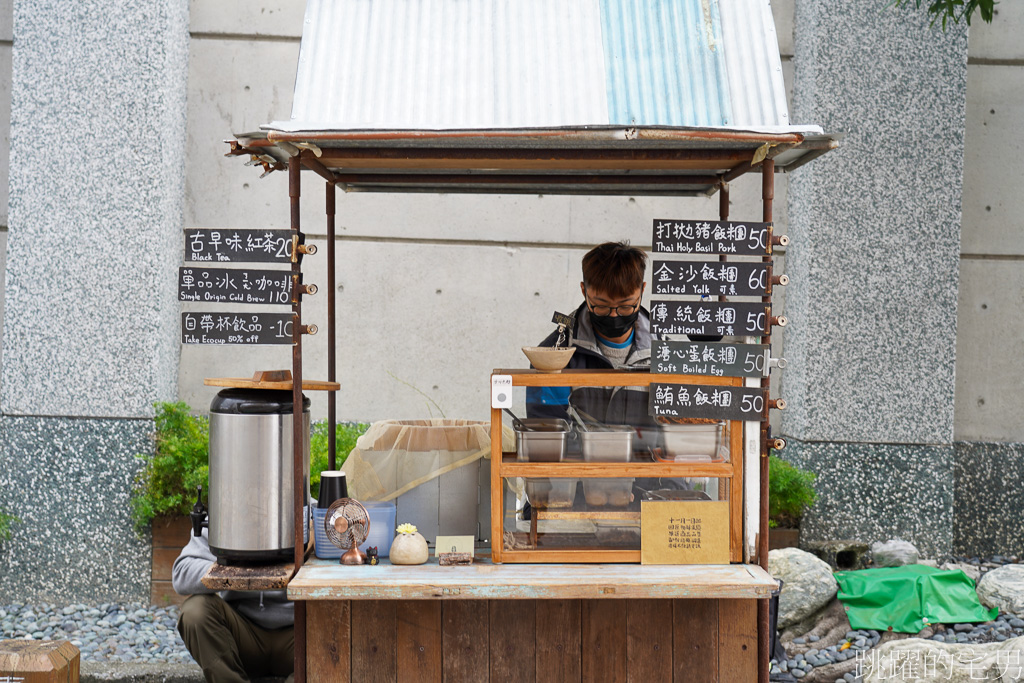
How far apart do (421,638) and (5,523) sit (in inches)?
132

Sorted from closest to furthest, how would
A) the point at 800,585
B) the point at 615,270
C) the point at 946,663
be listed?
the point at 615,270, the point at 946,663, the point at 800,585

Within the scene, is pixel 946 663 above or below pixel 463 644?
below

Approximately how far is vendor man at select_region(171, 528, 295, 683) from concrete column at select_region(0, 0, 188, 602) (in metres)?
1.58

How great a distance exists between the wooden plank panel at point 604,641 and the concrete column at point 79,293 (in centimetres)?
320

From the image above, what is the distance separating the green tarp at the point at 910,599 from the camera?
4.54 m

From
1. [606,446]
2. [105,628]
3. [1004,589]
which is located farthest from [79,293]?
[1004,589]

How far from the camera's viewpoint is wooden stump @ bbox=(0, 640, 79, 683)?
2914mm

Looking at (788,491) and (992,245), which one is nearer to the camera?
(788,491)

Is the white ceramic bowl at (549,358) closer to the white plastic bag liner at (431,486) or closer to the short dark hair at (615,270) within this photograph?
the white plastic bag liner at (431,486)

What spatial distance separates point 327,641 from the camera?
2.71 meters

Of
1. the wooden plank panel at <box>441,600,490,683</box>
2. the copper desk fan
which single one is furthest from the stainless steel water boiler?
the wooden plank panel at <box>441,600,490,683</box>

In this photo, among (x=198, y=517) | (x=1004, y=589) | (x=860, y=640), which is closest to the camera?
(x=198, y=517)

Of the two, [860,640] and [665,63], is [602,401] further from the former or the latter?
[860,640]

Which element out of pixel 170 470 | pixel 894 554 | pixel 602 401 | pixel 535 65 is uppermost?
pixel 535 65
